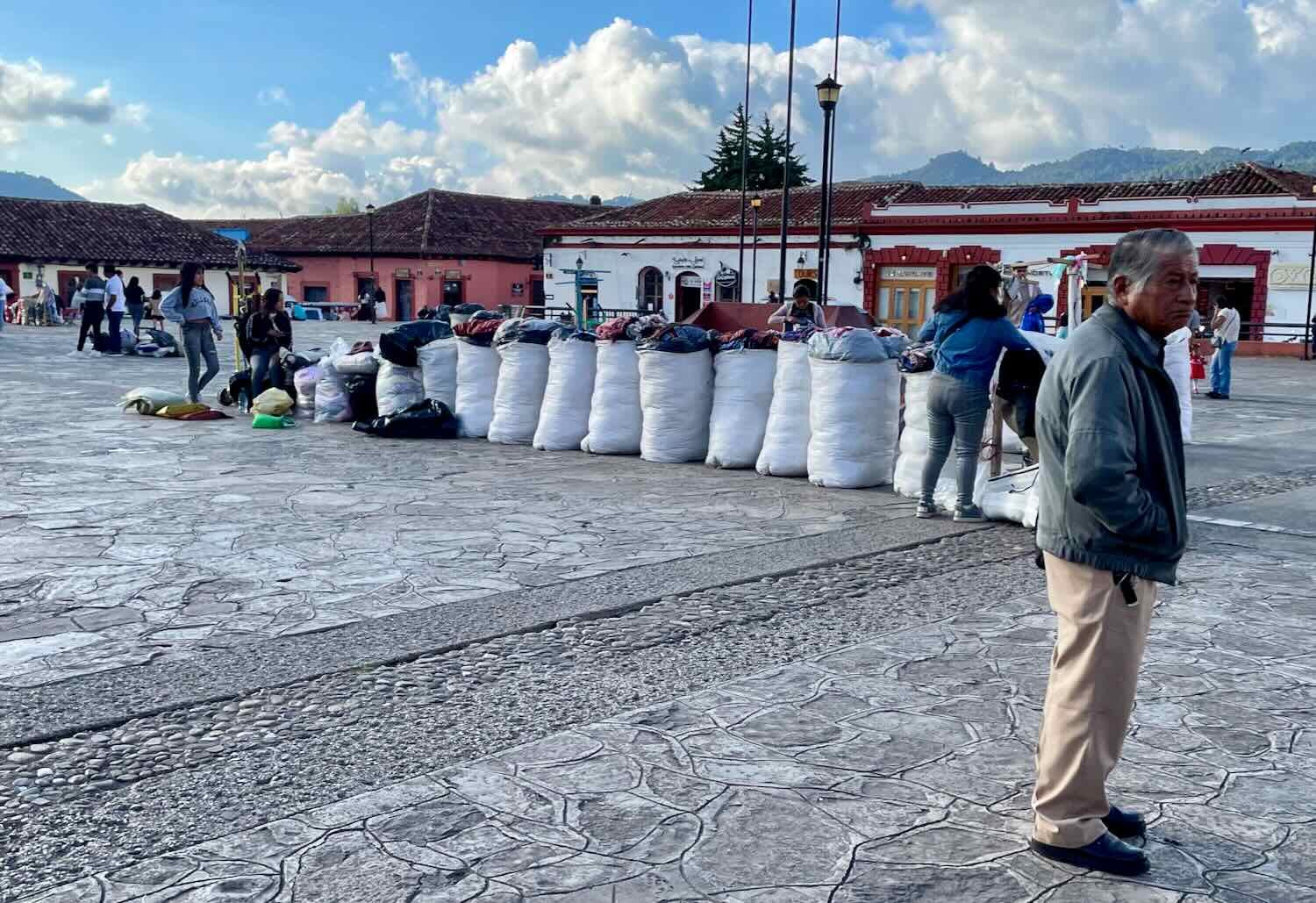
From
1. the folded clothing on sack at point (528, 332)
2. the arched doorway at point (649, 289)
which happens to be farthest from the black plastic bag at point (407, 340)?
the arched doorway at point (649, 289)

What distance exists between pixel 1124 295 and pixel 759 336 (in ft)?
19.7

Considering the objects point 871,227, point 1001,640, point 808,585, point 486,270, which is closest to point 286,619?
point 808,585

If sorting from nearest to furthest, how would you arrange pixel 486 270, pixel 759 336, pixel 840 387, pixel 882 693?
pixel 882 693
pixel 840 387
pixel 759 336
pixel 486 270

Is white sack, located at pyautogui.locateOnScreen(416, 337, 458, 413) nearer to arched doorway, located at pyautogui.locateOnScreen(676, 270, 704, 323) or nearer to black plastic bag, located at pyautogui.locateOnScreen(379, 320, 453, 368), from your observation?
black plastic bag, located at pyautogui.locateOnScreen(379, 320, 453, 368)

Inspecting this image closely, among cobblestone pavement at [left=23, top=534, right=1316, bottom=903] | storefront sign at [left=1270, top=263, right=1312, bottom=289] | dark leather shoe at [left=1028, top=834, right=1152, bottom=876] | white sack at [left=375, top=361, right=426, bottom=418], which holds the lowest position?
cobblestone pavement at [left=23, top=534, right=1316, bottom=903]

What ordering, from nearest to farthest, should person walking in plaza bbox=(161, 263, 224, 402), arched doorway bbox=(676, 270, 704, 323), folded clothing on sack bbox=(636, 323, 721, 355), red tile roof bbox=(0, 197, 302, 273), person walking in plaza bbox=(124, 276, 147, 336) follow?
folded clothing on sack bbox=(636, 323, 721, 355), person walking in plaza bbox=(161, 263, 224, 402), person walking in plaza bbox=(124, 276, 147, 336), arched doorway bbox=(676, 270, 704, 323), red tile roof bbox=(0, 197, 302, 273)

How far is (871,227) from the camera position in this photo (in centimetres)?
3672

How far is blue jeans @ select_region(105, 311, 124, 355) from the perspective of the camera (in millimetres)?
21312

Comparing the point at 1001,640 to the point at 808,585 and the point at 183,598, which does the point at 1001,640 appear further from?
the point at 183,598

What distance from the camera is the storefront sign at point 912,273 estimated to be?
3591 centimetres

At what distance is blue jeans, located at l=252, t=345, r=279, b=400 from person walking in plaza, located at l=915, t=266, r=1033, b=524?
7461 millimetres

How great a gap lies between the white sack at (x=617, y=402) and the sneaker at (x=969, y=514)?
9.99 ft

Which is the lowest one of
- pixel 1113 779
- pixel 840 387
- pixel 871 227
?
pixel 1113 779

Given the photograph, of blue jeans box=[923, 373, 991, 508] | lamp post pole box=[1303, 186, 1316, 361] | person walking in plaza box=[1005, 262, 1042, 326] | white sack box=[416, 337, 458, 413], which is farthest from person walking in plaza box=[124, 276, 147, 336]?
lamp post pole box=[1303, 186, 1316, 361]
